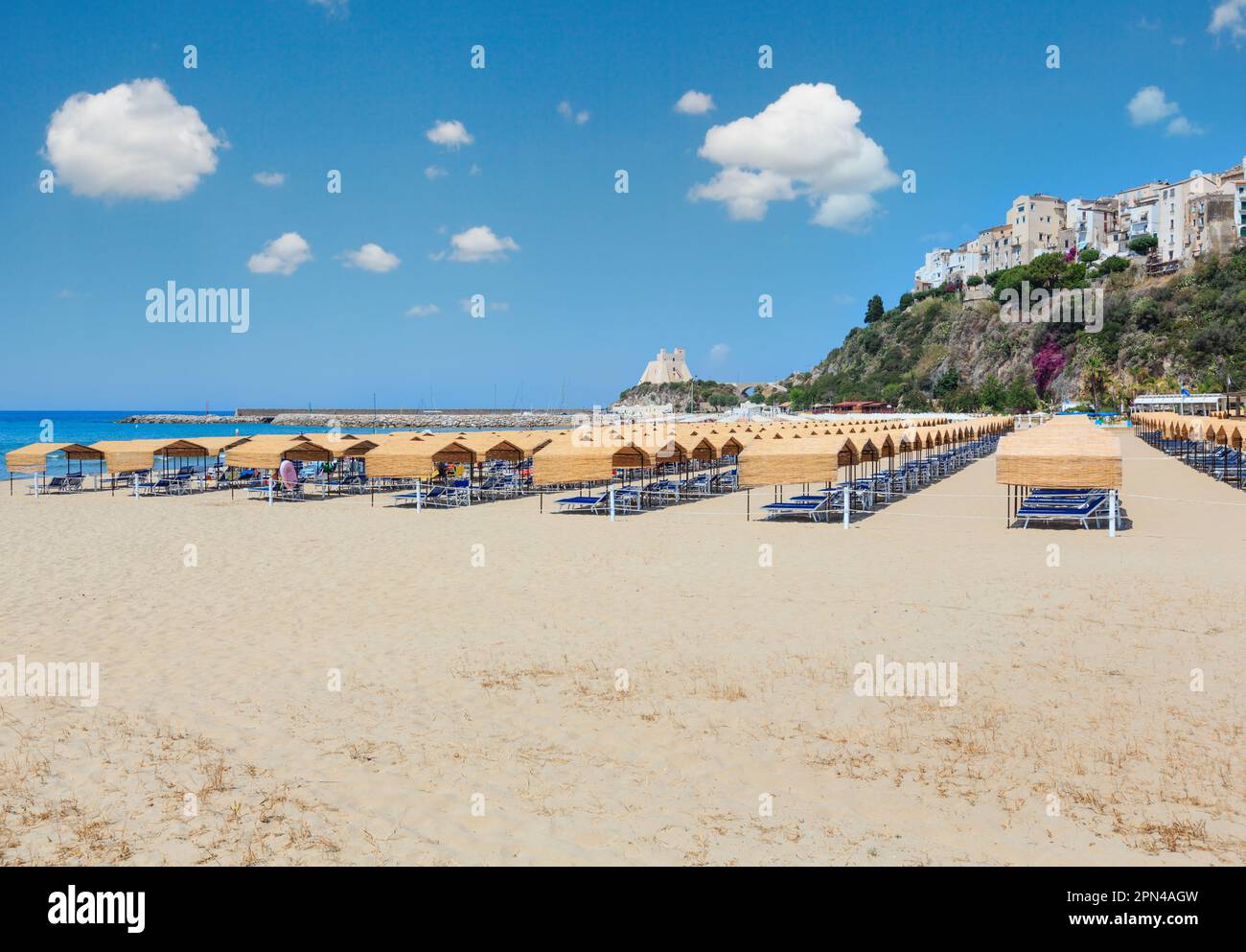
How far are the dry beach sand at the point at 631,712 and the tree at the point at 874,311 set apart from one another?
129m

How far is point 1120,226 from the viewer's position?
365ft

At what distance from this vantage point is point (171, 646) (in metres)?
8.59

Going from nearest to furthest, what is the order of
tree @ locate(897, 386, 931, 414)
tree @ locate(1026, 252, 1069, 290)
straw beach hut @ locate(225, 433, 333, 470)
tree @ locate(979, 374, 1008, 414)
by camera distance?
straw beach hut @ locate(225, 433, 333, 470)
tree @ locate(979, 374, 1008, 414)
tree @ locate(897, 386, 931, 414)
tree @ locate(1026, 252, 1069, 290)

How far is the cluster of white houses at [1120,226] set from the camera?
91938 mm

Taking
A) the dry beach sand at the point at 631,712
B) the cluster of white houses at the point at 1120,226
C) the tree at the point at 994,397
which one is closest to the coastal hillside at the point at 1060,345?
the tree at the point at 994,397

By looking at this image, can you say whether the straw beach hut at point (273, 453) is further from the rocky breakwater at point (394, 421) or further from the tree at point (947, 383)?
the rocky breakwater at point (394, 421)

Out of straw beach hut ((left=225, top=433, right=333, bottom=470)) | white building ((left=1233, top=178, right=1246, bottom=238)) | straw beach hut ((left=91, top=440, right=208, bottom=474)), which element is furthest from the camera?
white building ((left=1233, top=178, right=1246, bottom=238))

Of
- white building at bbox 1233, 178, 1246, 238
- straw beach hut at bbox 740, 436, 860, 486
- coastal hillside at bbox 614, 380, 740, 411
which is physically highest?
white building at bbox 1233, 178, 1246, 238

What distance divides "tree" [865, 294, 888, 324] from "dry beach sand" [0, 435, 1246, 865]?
129133 millimetres

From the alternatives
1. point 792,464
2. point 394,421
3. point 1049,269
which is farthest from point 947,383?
point 394,421

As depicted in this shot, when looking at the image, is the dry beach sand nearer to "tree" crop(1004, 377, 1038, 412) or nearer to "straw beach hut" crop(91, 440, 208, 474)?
"straw beach hut" crop(91, 440, 208, 474)

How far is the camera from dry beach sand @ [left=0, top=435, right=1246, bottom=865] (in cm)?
462

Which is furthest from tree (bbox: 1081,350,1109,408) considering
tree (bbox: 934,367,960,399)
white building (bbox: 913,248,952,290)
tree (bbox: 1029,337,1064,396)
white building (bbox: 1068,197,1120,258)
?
white building (bbox: 913,248,952,290)
